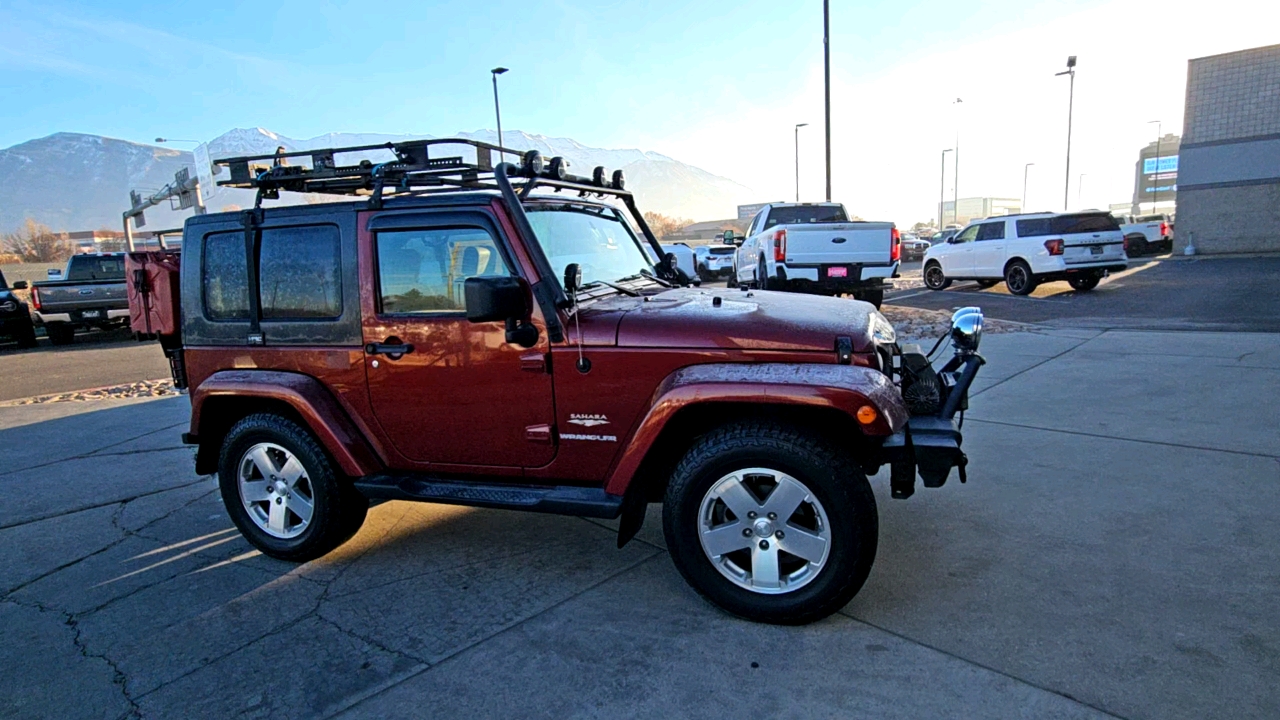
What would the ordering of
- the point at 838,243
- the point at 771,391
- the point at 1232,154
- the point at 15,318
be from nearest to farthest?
the point at 771,391
the point at 838,243
the point at 15,318
the point at 1232,154

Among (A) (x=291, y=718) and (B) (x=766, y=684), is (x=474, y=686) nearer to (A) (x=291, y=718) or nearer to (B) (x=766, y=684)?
(A) (x=291, y=718)

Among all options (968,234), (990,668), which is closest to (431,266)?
(990,668)

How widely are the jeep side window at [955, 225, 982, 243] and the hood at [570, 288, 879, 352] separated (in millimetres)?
15528

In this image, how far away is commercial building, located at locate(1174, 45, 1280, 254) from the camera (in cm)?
2367

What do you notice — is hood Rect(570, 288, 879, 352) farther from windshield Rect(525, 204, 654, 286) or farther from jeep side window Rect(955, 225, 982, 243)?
jeep side window Rect(955, 225, 982, 243)

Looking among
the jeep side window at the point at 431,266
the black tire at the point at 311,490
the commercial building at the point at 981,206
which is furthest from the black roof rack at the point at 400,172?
the commercial building at the point at 981,206

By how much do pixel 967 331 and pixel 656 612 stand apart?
2.07 meters

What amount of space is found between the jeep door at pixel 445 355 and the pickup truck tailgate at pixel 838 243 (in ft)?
26.4

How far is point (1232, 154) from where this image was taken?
2438 centimetres

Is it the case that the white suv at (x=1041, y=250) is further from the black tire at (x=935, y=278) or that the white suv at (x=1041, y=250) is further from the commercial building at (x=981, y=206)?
the commercial building at (x=981, y=206)

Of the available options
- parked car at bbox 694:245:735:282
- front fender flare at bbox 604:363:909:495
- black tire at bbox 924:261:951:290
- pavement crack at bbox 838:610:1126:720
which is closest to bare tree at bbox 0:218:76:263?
parked car at bbox 694:245:735:282

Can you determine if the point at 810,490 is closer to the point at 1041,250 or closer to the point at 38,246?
the point at 1041,250

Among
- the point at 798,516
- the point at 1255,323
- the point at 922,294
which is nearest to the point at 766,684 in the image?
the point at 798,516

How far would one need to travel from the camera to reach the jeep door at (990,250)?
1612cm
